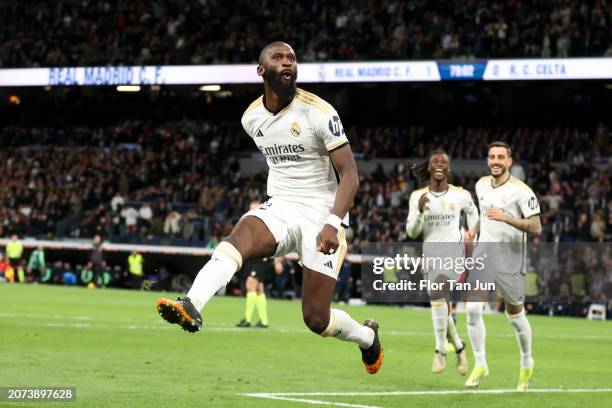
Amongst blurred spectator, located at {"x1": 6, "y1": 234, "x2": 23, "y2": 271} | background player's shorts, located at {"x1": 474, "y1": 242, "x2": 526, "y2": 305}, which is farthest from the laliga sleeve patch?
blurred spectator, located at {"x1": 6, "y1": 234, "x2": 23, "y2": 271}

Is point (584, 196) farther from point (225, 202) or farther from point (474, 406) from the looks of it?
point (474, 406)

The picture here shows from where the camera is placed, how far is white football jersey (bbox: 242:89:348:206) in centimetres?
872

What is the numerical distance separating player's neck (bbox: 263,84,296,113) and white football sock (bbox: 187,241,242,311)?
1.20m

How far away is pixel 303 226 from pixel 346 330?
108cm

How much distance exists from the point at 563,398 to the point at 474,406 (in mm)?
1357

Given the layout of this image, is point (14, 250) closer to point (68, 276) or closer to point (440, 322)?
point (68, 276)

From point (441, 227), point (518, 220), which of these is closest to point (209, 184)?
point (441, 227)

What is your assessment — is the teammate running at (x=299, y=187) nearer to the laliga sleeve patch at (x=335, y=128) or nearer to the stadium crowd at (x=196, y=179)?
the laliga sleeve patch at (x=335, y=128)

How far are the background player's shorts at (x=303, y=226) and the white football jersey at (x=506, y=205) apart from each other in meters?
4.13

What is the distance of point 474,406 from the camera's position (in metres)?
11.0

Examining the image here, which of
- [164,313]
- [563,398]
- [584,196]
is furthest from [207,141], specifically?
[164,313]

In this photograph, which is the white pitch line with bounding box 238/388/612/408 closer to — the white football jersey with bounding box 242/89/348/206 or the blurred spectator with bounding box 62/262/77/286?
the white football jersey with bounding box 242/89/348/206

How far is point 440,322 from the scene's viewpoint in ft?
47.0

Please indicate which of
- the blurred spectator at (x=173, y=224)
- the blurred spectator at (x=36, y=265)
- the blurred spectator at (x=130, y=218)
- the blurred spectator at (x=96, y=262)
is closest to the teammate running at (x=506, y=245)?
the blurred spectator at (x=173, y=224)
